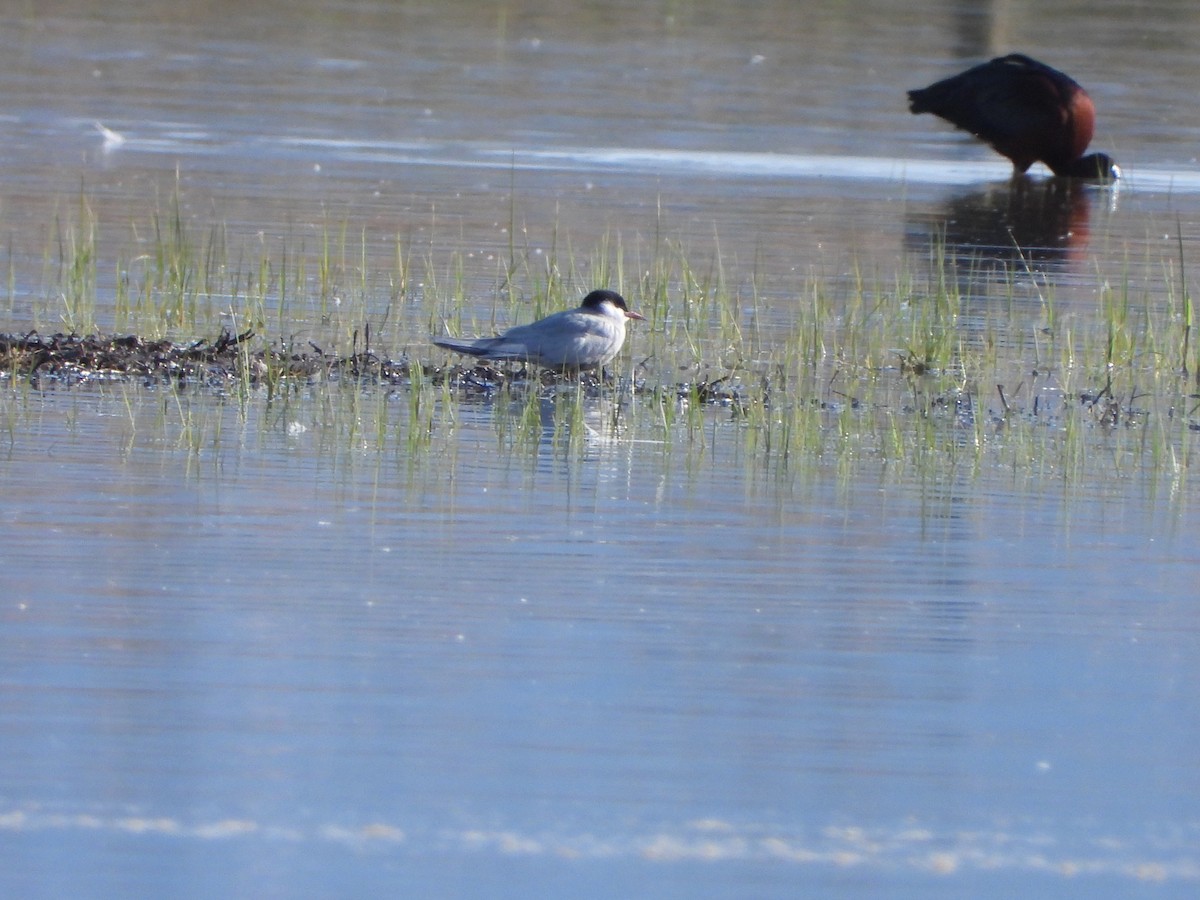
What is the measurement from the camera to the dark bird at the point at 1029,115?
19.4 metres

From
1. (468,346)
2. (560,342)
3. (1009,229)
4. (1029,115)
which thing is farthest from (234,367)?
(1029,115)

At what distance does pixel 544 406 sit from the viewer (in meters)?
8.57

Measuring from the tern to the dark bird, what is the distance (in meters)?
10.9

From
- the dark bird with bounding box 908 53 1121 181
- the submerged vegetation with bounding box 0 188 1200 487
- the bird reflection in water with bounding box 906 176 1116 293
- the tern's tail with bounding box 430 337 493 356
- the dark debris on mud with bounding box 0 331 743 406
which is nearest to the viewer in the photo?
the submerged vegetation with bounding box 0 188 1200 487

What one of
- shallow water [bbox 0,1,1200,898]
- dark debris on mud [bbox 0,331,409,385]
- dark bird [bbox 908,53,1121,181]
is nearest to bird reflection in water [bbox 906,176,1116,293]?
dark bird [bbox 908,53,1121,181]

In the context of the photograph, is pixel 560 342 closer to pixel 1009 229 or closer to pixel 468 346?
pixel 468 346

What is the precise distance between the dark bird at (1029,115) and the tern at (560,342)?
10948 mm

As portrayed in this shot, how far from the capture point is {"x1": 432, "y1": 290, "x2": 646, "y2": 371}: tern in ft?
29.0

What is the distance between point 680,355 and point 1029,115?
10563 mm

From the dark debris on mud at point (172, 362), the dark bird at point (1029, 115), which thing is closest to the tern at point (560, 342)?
the dark debris on mud at point (172, 362)

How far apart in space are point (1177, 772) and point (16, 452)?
12.9 feet

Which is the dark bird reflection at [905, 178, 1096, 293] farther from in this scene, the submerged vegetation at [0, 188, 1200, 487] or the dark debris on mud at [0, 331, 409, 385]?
the dark debris on mud at [0, 331, 409, 385]

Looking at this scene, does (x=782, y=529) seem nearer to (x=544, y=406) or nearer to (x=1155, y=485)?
(x=1155, y=485)

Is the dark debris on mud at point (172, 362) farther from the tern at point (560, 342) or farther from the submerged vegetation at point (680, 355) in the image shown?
the tern at point (560, 342)
